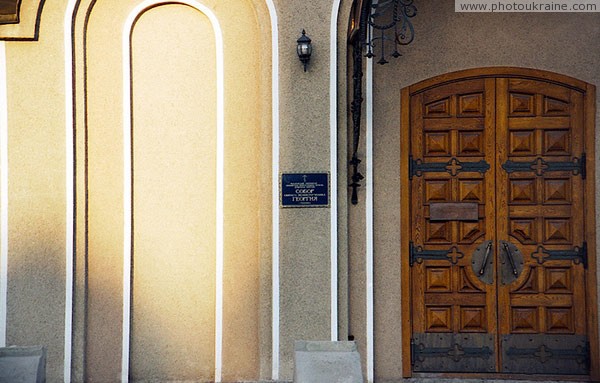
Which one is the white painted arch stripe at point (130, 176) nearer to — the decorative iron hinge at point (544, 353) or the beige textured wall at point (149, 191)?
the beige textured wall at point (149, 191)

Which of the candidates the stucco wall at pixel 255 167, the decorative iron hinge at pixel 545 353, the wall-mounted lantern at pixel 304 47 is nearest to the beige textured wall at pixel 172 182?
the stucco wall at pixel 255 167

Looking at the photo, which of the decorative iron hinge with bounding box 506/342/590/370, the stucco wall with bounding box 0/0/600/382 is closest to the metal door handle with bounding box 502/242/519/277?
the decorative iron hinge with bounding box 506/342/590/370

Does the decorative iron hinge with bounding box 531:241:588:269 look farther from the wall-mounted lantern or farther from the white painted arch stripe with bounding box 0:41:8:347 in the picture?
the white painted arch stripe with bounding box 0:41:8:347

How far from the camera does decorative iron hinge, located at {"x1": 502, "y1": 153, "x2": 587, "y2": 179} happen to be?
6.01m

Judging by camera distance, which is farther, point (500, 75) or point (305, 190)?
point (500, 75)

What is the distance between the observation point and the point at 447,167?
19.9 ft

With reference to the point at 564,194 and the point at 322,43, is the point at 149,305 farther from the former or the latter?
the point at 564,194

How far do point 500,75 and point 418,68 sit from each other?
0.77 meters

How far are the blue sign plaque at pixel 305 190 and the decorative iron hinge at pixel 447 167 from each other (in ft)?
2.94

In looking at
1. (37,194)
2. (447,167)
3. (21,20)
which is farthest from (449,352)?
(21,20)

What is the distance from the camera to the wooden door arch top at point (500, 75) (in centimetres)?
602

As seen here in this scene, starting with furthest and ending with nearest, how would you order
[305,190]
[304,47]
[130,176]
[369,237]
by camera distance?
1. [369,237]
2. [130,176]
3. [305,190]
4. [304,47]

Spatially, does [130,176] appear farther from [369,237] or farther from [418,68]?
[418,68]

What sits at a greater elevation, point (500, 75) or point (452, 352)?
point (500, 75)
